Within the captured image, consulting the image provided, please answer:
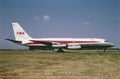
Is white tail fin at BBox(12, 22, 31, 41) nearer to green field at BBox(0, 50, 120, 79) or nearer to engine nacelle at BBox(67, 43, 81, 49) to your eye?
engine nacelle at BBox(67, 43, 81, 49)

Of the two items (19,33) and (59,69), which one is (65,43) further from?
(59,69)

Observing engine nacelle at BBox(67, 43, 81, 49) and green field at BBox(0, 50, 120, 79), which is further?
engine nacelle at BBox(67, 43, 81, 49)

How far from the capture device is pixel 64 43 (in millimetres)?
71688

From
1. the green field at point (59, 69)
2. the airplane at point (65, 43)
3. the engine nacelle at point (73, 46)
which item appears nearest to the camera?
the green field at point (59, 69)

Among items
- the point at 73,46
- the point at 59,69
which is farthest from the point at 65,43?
the point at 59,69

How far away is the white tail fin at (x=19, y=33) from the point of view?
254 feet

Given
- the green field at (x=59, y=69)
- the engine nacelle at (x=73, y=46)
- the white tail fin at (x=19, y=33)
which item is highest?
the white tail fin at (x=19, y=33)

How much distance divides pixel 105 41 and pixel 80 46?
23.1ft

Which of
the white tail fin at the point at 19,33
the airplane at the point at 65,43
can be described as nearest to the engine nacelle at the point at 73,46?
the airplane at the point at 65,43

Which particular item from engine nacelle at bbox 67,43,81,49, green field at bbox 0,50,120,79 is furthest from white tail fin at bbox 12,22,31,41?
green field at bbox 0,50,120,79

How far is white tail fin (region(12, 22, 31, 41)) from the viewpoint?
3049 inches

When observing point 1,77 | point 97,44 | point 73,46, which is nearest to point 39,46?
point 73,46

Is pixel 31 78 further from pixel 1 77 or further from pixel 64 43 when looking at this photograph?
pixel 64 43

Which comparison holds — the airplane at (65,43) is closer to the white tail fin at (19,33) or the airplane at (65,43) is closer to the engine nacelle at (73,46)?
the engine nacelle at (73,46)
